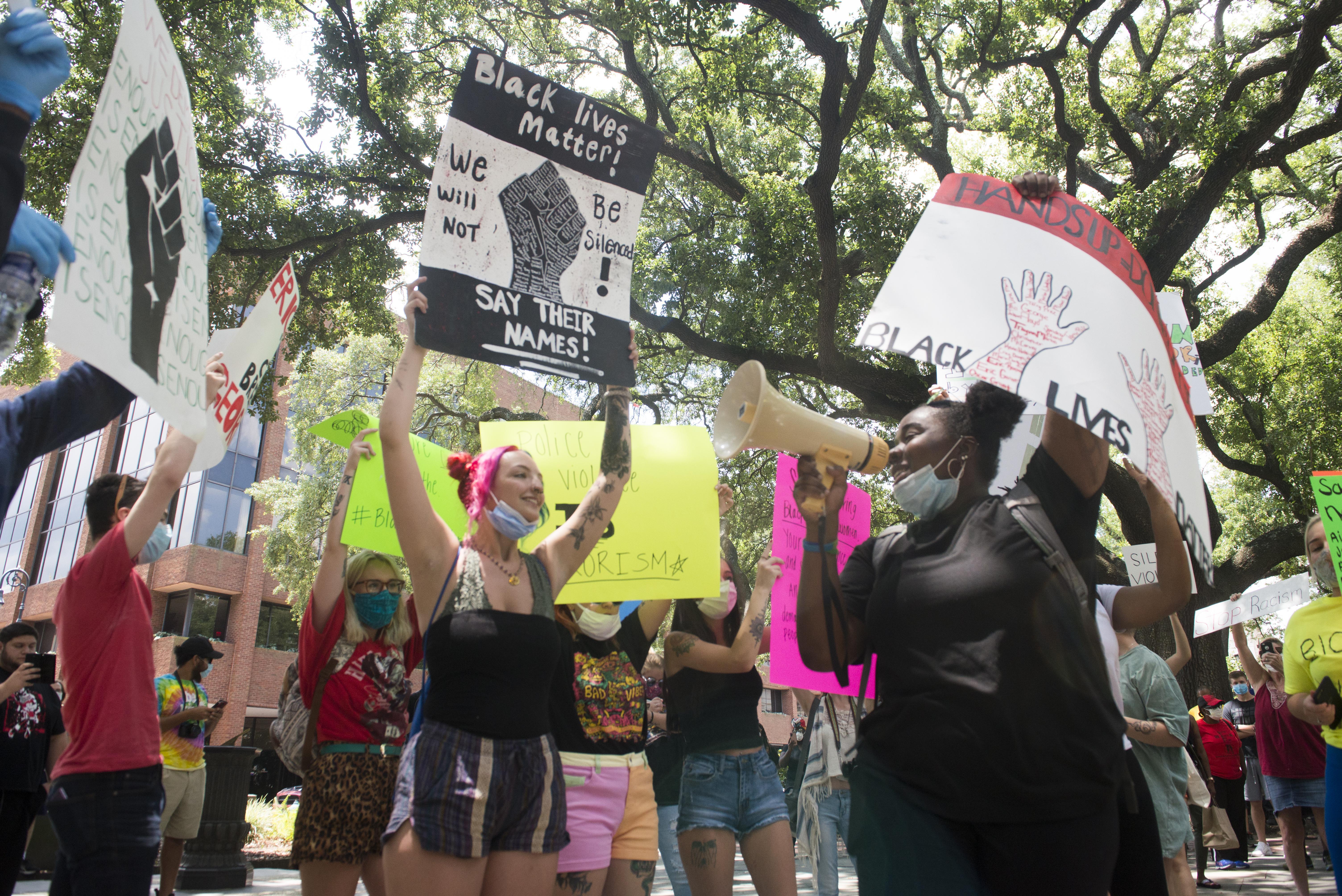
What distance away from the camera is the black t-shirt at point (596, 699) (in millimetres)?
3168

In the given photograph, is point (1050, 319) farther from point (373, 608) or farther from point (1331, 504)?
point (1331, 504)

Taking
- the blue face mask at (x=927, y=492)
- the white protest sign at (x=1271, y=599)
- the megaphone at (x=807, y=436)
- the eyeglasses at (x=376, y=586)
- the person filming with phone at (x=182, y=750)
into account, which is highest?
the white protest sign at (x=1271, y=599)

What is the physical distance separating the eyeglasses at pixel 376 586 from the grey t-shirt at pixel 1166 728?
135 inches

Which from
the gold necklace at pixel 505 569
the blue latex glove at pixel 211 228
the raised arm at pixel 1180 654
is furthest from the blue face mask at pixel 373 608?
the raised arm at pixel 1180 654

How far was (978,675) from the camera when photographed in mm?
1966

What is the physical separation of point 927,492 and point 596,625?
1.55m

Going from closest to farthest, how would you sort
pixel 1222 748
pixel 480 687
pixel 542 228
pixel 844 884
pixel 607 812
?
pixel 480 687, pixel 607 812, pixel 542 228, pixel 844 884, pixel 1222 748

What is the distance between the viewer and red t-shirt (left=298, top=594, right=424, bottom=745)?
334 centimetres

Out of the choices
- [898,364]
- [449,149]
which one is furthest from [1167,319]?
[898,364]

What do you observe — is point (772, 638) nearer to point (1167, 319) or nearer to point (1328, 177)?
point (1167, 319)

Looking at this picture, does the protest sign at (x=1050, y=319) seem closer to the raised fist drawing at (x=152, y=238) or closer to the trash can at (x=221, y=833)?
the raised fist drawing at (x=152, y=238)

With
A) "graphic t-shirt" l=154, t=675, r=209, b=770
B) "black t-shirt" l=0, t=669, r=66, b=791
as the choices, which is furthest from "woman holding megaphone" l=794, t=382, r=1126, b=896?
"graphic t-shirt" l=154, t=675, r=209, b=770

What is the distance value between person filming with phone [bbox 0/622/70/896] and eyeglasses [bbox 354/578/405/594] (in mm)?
1254

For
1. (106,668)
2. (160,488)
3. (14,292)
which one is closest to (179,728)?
(106,668)
